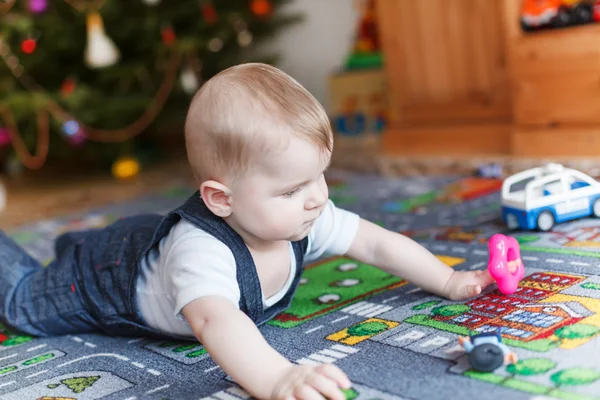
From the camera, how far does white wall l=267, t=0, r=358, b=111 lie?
262 cm

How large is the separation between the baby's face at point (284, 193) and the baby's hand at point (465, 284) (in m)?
0.23

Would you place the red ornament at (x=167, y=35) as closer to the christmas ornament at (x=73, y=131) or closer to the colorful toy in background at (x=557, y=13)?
the christmas ornament at (x=73, y=131)

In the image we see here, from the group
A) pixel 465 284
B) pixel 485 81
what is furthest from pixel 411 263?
pixel 485 81

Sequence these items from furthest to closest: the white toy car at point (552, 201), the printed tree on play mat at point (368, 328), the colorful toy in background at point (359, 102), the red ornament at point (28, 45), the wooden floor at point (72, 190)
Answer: the colorful toy in background at point (359, 102)
the red ornament at point (28, 45)
the wooden floor at point (72, 190)
the white toy car at point (552, 201)
the printed tree on play mat at point (368, 328)

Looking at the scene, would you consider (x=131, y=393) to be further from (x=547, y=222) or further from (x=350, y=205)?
(x=350, y=205)

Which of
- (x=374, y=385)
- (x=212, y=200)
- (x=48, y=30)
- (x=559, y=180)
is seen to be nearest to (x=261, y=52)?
(x=48, y=30)

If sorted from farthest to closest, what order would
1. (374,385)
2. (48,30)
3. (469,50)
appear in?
1. (48,30)
2. (469,50)
3. (374,385)

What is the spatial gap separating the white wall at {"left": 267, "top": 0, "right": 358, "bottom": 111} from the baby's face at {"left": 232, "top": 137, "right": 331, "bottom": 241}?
1.90 metres

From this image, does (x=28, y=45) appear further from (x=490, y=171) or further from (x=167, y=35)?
(x=490, y=171)

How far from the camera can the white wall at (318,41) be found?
8.58 feet

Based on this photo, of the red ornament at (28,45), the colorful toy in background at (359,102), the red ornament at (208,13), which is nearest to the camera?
the red ornament at (28,45)

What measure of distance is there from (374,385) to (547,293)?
1.02 feet

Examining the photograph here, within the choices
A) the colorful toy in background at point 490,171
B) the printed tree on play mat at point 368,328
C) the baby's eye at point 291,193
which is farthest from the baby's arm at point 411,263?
the colorful toy in background at point 490,171

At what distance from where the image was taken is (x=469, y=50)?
1892mm
